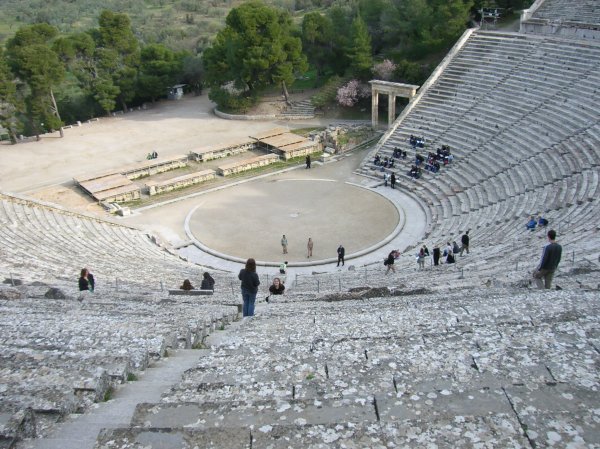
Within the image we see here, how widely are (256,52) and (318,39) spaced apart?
22.9ft

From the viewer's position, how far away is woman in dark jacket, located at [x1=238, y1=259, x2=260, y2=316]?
10.6 meters

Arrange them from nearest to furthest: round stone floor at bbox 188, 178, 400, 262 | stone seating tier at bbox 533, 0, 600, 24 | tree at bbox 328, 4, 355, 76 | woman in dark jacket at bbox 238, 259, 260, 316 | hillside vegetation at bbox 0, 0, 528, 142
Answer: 1. woman in dark jacket at bbox 238, 259, 260, 316
2. round stone floor at bbox 188, 178, 400, 262
3. stone seating tier at bbox 533, 0, 600, 24
4. hillside vegetation at bbox 0, 0, 528, 142
5. tree at bbox 328, 4, 355, 76

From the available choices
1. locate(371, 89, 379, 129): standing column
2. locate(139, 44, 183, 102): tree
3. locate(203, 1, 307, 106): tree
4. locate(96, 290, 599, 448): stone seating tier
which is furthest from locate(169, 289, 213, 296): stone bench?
locate(139, 44, 183, 102): tree

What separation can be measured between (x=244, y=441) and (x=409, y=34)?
41.2m

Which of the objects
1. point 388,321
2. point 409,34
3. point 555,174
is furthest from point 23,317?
point 409,34

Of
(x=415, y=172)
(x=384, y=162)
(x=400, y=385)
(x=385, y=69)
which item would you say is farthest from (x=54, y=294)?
(x=385, y=69)

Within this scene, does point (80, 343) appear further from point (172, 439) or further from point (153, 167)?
point (153, 167)

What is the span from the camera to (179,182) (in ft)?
94.6

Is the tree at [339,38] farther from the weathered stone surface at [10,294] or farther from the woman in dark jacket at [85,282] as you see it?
the weathered stone surface at [10,294]

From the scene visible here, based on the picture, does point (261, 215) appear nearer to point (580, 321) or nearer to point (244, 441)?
point (580, 321)

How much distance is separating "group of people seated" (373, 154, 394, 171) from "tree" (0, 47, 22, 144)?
2234 centimetres

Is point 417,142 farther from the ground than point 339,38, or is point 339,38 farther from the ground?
point 339,38

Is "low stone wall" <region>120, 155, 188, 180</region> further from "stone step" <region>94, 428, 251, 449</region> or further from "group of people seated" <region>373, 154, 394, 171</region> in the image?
"stone step" <region>94, 428, 251, 449</region>

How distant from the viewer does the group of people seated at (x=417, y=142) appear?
29159mm
